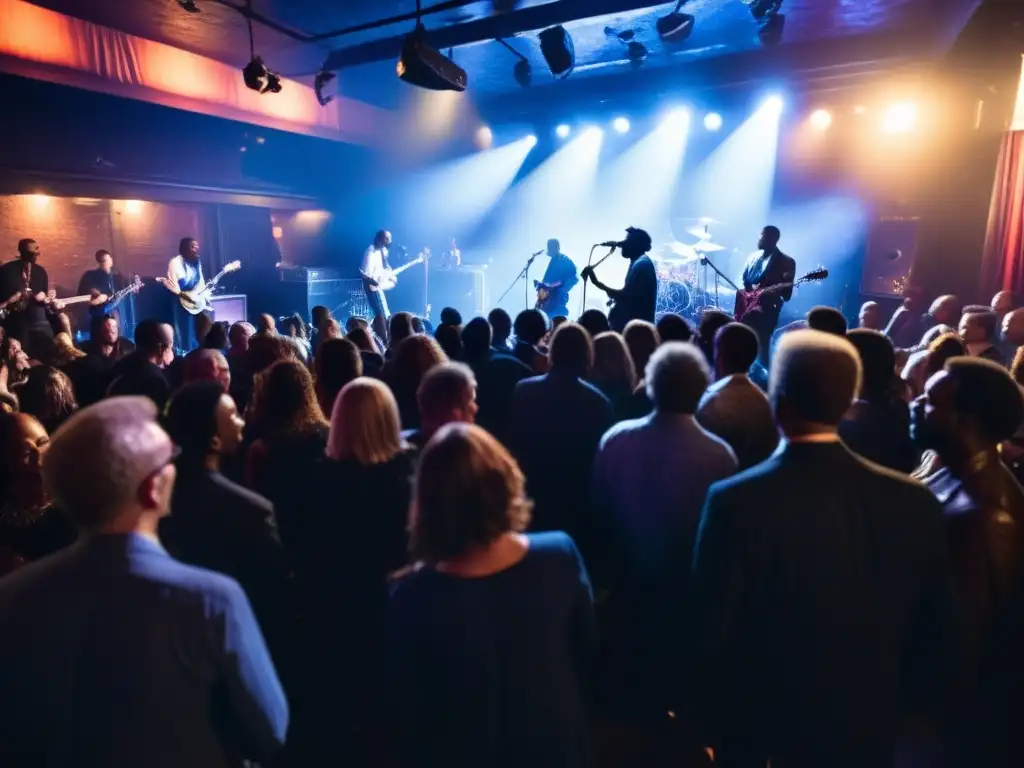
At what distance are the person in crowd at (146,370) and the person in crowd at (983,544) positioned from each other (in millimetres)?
2930

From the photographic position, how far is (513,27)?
7230 mm

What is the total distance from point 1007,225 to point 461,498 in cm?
828

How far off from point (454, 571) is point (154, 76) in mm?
8659

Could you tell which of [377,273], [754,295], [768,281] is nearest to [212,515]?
[754,295]

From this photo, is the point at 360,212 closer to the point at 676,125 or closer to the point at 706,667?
the point at 676,125

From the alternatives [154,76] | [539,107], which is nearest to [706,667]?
[154,76]

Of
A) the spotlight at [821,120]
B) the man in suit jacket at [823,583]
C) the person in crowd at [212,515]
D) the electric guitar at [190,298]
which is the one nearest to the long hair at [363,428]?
the person in crowd at [212,515]

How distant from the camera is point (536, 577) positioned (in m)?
1.36

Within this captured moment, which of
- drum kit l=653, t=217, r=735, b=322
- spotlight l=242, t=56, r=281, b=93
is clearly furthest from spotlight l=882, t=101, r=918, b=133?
spotlight l=242, t=56, r=281, b=93

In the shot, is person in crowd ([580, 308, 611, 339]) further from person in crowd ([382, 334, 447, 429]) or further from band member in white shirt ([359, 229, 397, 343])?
band member in white shirt ([359, 229, 397, 343])

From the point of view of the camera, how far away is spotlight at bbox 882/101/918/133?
8805 millimetres

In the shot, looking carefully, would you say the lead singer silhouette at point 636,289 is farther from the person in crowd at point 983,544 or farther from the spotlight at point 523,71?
the person in crowd at point 983,544

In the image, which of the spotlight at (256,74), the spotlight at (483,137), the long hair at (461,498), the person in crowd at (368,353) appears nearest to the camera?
the long hair at (461,498)

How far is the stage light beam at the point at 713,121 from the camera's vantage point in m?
10.8
